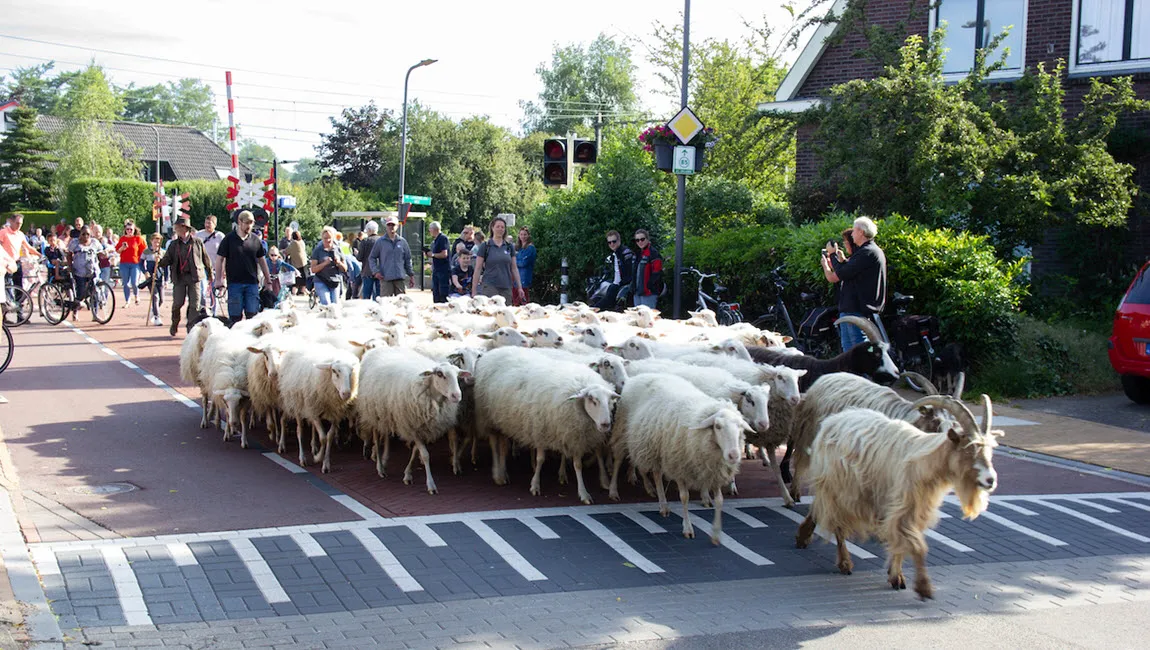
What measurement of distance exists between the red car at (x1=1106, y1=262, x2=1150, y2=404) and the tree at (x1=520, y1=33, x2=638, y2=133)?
6732 cm

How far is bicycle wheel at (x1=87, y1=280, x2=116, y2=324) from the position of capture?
2088 centimetres

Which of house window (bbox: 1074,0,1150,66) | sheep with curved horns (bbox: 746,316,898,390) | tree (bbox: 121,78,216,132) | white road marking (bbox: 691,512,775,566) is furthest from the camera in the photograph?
tree (bbox: 121,78,216,132)

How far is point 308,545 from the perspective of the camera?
666cm

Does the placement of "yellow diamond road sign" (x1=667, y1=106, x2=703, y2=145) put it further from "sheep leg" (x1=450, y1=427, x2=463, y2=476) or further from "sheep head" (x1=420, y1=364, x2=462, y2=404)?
"sheep head" (x1=420, y1=364, x2=462, y2=404)

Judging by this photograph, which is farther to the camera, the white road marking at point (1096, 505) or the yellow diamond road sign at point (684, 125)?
the yellow diamond road sign at point (684, 125)

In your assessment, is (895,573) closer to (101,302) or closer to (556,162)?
(556,162)

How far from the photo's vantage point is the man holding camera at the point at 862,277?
10953mm

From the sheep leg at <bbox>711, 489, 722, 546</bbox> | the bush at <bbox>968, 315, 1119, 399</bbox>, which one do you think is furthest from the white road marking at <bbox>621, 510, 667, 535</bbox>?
the bush at <bbox>968, 315, 1119, 399</bbox>

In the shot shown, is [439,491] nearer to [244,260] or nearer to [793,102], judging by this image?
[244,260]

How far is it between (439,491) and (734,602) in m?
3.09

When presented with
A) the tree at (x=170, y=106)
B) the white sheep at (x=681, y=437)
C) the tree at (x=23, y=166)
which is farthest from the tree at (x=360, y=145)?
the tree at (x=170, y=106)

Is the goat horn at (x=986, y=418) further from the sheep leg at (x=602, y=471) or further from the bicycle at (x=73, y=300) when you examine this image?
the bicycle at (x=73, y=300)

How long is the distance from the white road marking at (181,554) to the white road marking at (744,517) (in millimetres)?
3795

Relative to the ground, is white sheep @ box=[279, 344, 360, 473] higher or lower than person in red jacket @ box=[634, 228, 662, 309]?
lower
